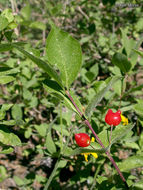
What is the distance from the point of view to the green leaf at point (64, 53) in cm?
79

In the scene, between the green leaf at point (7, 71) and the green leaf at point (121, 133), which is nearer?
the green leaf at point (121, 133)

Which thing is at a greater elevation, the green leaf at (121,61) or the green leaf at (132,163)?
the green leaf at (121,61)

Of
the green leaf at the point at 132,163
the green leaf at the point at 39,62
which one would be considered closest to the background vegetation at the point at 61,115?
the green leaf at the point at 132,163

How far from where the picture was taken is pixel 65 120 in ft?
5.31

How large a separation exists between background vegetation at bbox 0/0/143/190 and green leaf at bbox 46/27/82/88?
8 centimetres

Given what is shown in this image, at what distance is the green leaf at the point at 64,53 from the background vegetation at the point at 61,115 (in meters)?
0.08

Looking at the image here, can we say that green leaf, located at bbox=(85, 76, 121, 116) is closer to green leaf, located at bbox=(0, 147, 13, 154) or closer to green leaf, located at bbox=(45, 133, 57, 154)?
green leaf, located at bbox=(0, 147, 13, 154)

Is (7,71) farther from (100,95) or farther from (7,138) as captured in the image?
(100,95)

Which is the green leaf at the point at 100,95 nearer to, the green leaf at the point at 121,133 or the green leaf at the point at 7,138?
the green leaf at the point at 121,133

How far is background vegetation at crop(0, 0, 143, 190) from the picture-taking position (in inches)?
41.9

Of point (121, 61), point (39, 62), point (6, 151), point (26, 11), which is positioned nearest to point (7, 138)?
point (6, 151)

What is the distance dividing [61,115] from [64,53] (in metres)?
0.50

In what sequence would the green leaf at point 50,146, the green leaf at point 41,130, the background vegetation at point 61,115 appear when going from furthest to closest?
the green leaf at point 41,130 → the green leaf at point 50,146 → the background vegetation at point 61,115

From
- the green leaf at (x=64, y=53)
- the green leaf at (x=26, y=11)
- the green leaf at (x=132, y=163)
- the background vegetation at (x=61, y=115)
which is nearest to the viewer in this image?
the green leaf at (x=64, y=53)
